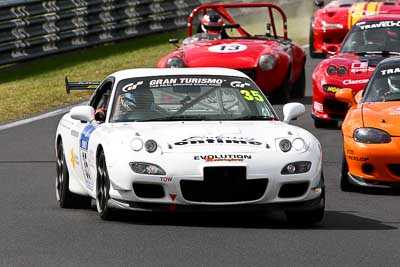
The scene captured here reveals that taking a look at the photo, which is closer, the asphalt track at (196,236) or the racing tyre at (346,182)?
the asphalt track at (196,236)

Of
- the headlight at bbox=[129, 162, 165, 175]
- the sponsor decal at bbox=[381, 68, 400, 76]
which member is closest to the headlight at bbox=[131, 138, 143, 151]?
the headlight at bbox=[129, 162, 165, 175]

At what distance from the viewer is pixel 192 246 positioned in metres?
8.77

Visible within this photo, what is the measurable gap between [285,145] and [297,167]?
18 centimetres

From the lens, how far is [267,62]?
61.5ft

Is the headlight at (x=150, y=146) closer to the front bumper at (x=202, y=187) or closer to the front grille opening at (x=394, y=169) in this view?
the front bumper at (x=202, y=187)

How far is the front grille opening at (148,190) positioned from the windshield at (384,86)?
3.68 meters

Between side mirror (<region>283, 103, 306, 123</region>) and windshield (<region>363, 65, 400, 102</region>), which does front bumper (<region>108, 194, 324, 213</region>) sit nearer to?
side mirror (<region>283, 103, 306, 123</region>)

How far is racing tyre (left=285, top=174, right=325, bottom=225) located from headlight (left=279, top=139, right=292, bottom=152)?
37 cm

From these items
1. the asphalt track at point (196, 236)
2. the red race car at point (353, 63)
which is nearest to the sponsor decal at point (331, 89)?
the red race car at point (353, 63)

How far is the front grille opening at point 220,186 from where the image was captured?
31.2ft

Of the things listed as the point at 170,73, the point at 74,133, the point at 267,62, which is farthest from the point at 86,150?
the point at 267,62

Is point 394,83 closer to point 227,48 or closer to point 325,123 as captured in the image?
point 325,123

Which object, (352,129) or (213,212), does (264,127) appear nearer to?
→ (213,212)

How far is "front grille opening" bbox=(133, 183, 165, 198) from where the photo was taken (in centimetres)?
955
